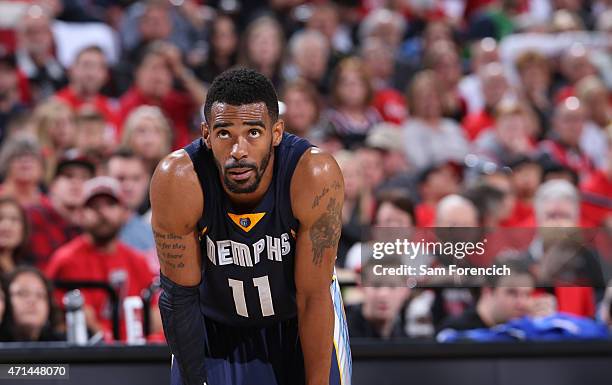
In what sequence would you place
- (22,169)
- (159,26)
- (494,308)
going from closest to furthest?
(494,308)
(22,169)
(159,26)

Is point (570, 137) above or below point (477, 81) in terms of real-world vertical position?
below

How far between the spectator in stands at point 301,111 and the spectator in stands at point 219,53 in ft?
3.36

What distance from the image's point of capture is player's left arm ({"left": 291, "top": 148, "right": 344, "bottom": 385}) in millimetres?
3271

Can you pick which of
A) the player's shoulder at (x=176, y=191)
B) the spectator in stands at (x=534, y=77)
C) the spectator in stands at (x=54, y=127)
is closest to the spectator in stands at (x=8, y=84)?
the spectator in stands at (x=54, y=127)

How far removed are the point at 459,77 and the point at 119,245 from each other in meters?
4.14

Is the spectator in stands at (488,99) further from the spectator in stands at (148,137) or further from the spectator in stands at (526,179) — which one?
the spectator in stands at (148,137)

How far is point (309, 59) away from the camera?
835 cm

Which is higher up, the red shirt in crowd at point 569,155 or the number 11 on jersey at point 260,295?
the red shirt in crowd at point 569,155

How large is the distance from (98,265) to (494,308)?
212 cm

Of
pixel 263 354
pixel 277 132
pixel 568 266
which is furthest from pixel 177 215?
pixel 568 266

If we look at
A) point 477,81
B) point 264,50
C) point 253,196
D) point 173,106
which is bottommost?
point 253,196

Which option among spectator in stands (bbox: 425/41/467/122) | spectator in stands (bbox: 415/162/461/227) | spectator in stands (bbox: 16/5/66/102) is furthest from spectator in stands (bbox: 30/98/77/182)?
spectator in stands (bbox: 425/41/467/122)

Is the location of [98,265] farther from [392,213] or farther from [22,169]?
[392,213]

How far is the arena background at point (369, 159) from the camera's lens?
4645mm
